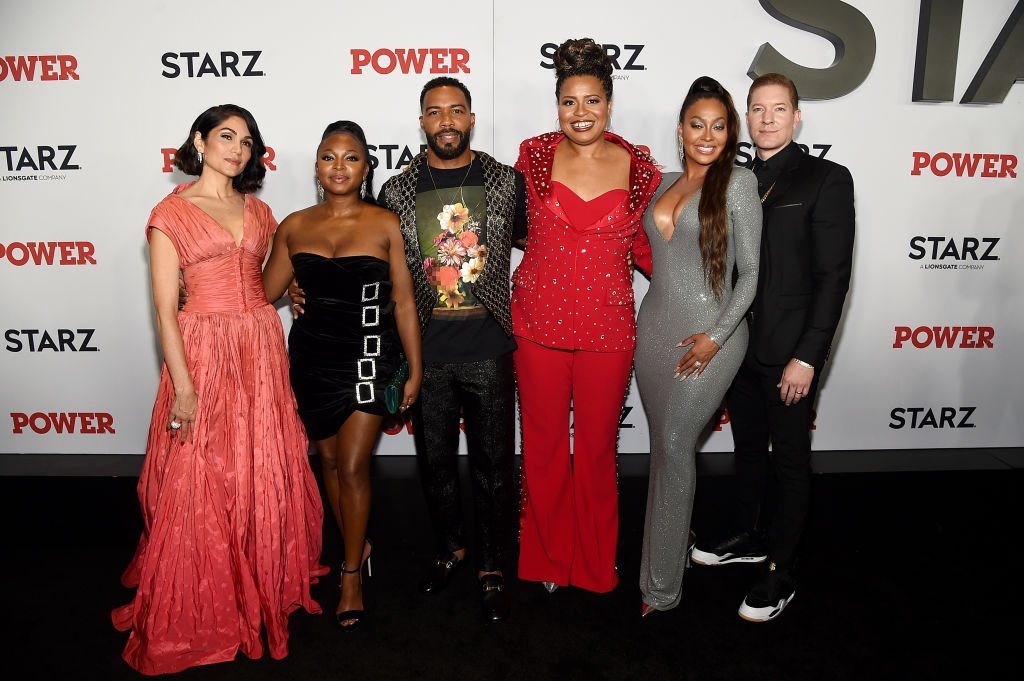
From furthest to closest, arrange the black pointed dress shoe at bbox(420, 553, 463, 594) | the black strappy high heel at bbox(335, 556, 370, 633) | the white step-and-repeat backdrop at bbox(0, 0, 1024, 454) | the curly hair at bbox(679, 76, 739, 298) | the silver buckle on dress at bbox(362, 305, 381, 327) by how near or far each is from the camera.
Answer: the white step-and-repeat backdrop at bbox(0, 0, 1024, 454) → the black pointed dress shoe at bbox(420, 553, 463, 594) → the black strappy high heel at bbox(335, 556, 370, 633) → the silver buckle on dress at bbox(362, 305, 381, 327) → the curly hair at bbox(679, 76, 739, 298)

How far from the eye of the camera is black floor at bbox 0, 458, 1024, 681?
2225mm

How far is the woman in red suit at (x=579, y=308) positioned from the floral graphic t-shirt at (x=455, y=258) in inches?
6.7

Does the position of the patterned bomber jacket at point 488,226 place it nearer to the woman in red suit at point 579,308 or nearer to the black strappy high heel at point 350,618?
the woman in red suit at point 579,308

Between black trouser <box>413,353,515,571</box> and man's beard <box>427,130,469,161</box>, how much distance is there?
2.29 feet

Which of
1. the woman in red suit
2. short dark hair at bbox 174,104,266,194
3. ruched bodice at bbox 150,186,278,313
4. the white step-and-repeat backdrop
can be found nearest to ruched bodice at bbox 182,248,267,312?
ruched bodice at bbox 150,186,278,313

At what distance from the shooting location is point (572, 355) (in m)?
2.41

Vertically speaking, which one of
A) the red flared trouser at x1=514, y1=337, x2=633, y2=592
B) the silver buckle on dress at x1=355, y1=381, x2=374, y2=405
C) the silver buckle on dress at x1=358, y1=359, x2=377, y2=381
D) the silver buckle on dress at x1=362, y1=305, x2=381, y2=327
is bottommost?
the red flared trouser at x1=514, y1=337, x2=633, y2=592

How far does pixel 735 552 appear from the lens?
2.79 meters

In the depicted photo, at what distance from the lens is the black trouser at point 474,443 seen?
2389mm

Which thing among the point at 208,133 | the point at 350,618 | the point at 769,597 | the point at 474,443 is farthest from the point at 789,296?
the point at 208,133

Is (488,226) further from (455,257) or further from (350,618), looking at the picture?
(350,618)

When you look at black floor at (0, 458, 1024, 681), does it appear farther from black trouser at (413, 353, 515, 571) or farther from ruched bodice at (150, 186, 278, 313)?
ruched bodice at (150, 186, 278, 313)

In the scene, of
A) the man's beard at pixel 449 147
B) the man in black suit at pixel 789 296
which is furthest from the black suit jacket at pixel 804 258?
the man's beard at pixel 449 147

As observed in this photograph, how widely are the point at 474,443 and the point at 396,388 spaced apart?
38cm
